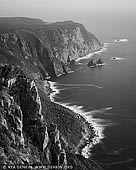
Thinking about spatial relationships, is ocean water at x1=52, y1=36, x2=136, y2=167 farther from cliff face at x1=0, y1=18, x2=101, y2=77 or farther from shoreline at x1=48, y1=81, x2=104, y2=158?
cliff face at x1=0, y1=18, x2=101, y2=77

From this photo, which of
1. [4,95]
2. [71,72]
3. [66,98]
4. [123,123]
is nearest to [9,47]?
[71,72]

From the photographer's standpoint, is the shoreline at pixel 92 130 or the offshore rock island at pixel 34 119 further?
the shoreline at pixel 92 130

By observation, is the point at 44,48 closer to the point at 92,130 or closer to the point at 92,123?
the point at 92,123

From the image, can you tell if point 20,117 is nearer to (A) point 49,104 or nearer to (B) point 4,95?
(B) point 4,95

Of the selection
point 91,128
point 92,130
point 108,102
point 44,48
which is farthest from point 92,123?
point 44,48

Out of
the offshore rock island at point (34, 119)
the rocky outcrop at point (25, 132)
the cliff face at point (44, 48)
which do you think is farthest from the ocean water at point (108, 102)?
the rocky outcrop at point (25, 132)

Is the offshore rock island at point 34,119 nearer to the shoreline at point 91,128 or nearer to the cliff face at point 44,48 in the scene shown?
the cliff face at point 44,48
